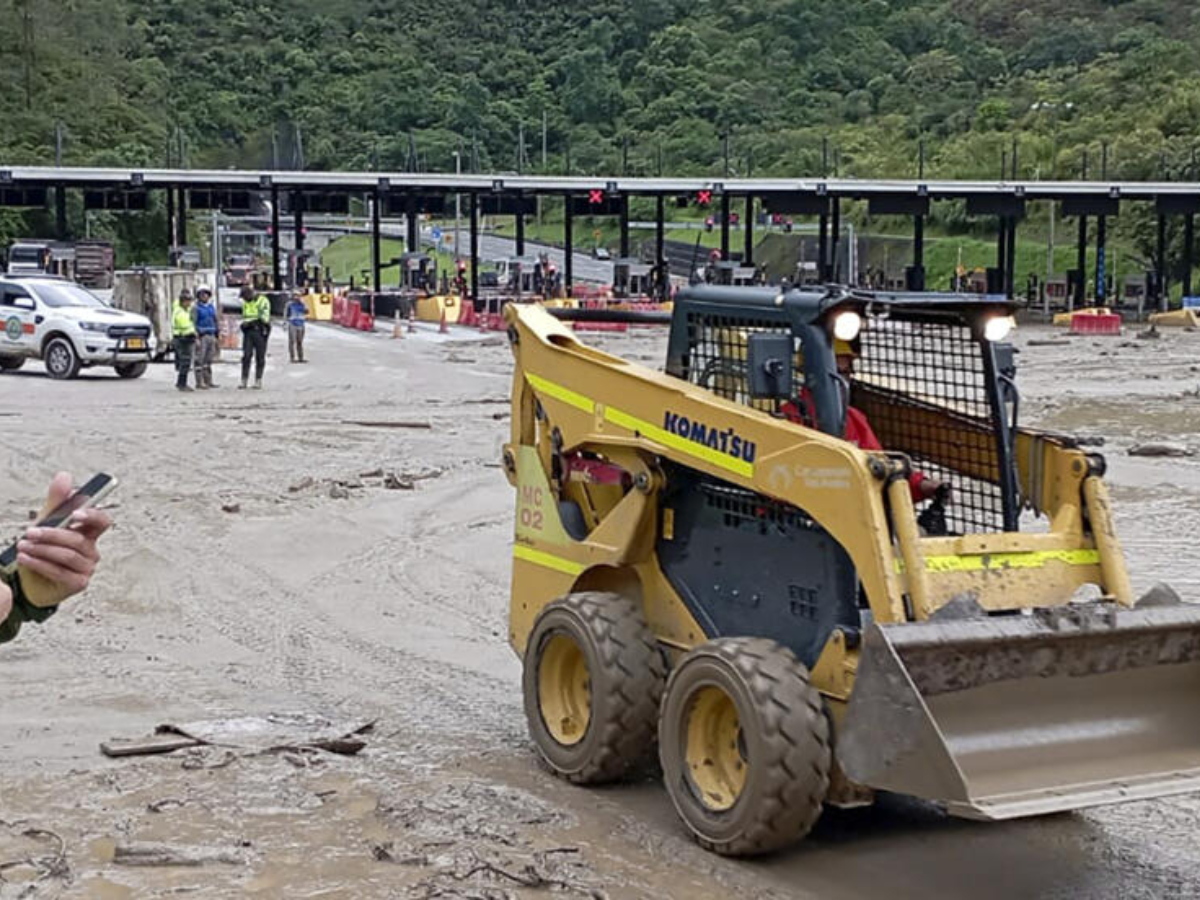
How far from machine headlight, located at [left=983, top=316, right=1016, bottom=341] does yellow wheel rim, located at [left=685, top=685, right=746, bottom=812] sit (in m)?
2.10

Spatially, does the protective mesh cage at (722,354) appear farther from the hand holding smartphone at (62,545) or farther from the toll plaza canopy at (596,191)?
the toll plaza canopy at (596,191)

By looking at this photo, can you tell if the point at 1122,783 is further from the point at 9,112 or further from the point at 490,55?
the point at 490,55

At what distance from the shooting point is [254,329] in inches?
1147

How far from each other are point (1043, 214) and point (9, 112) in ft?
183

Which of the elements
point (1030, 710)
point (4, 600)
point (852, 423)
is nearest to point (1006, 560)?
point (1030, 710)

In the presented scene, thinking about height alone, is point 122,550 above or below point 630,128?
below

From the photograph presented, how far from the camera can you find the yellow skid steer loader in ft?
22.9

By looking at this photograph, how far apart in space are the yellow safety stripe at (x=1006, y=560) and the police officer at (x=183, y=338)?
22.0 m

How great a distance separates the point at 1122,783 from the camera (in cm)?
688

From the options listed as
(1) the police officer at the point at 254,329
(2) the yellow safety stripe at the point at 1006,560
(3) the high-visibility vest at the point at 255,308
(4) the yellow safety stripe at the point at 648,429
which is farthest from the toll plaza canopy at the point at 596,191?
(2) the yellow safety stripe at the point at 1006,560

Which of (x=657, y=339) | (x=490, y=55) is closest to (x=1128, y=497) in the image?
Answer: (x=657, y=339)

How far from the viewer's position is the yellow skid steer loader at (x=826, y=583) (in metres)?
6.97

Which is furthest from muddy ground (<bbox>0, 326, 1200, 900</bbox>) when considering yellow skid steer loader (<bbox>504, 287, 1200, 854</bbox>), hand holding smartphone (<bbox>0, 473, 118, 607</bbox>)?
hand holding smartphone (<bbox>0, 473, 118, 607</bbox>)

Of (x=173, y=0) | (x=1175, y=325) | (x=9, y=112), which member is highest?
(x=173, y=0)
